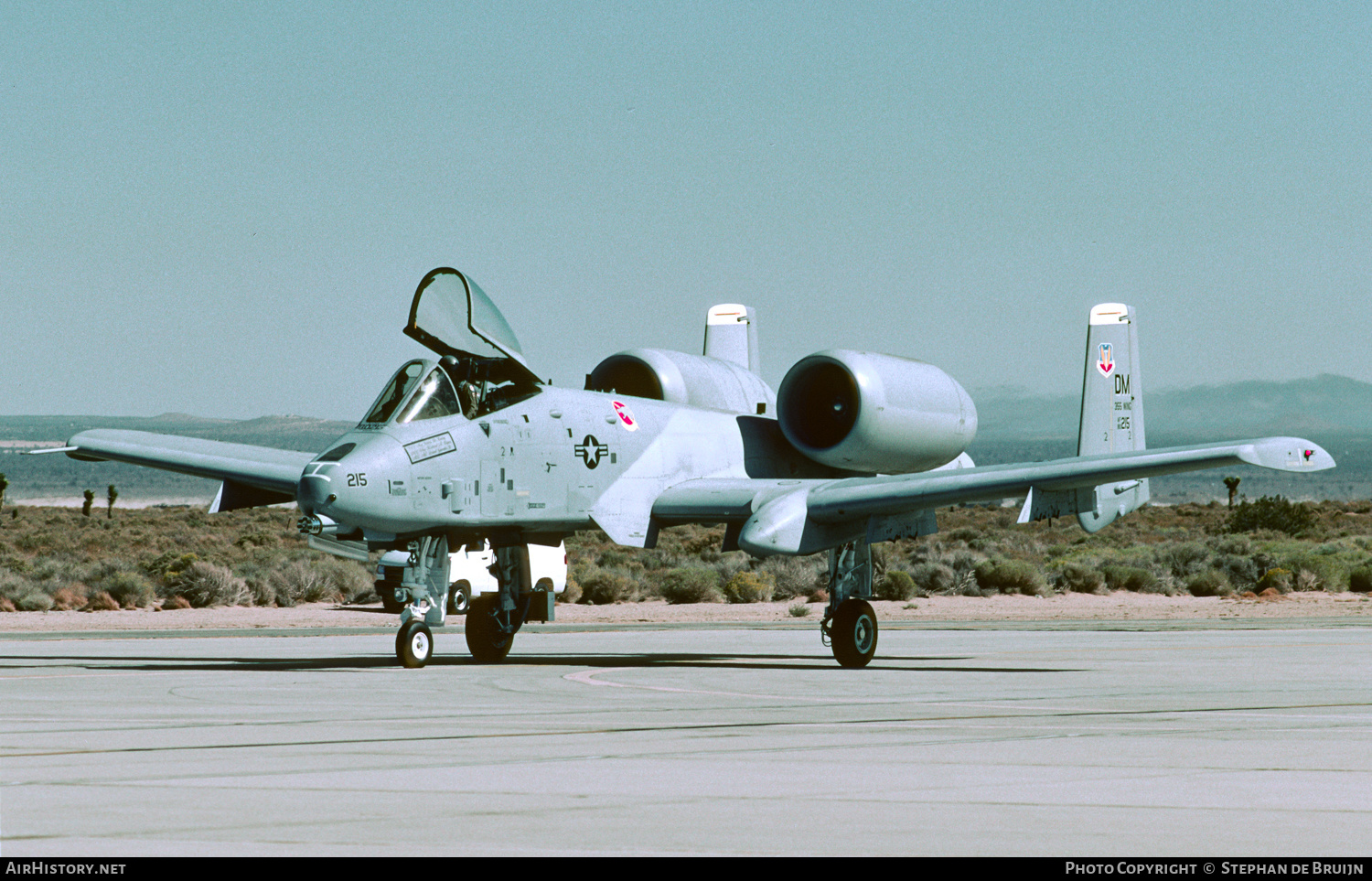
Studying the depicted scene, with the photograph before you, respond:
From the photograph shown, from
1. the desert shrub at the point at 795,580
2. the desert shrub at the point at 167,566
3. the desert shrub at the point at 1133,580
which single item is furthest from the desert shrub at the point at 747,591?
the desert shrub at the point at 167,566

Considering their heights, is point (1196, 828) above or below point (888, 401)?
below

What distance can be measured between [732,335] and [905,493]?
29.0 feet

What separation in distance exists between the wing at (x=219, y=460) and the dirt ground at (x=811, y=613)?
507 inches

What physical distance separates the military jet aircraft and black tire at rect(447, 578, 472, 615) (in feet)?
42.7

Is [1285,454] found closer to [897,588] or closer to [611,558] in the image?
[897,588]

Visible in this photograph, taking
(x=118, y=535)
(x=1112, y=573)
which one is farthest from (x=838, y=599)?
(x=118, y=535)

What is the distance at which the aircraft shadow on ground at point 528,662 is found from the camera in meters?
22.9

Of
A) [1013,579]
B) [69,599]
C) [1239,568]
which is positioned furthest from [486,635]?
[1239,568]

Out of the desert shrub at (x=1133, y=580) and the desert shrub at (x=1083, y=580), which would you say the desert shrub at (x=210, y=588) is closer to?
the desert shrub at (x=1083, y=580)

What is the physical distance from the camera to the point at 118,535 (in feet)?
269

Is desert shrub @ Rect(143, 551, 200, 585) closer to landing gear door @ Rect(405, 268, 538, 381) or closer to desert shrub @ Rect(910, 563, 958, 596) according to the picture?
desert shrub @ Rect(910, 563, 958, 596)

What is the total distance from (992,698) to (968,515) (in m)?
98.0
